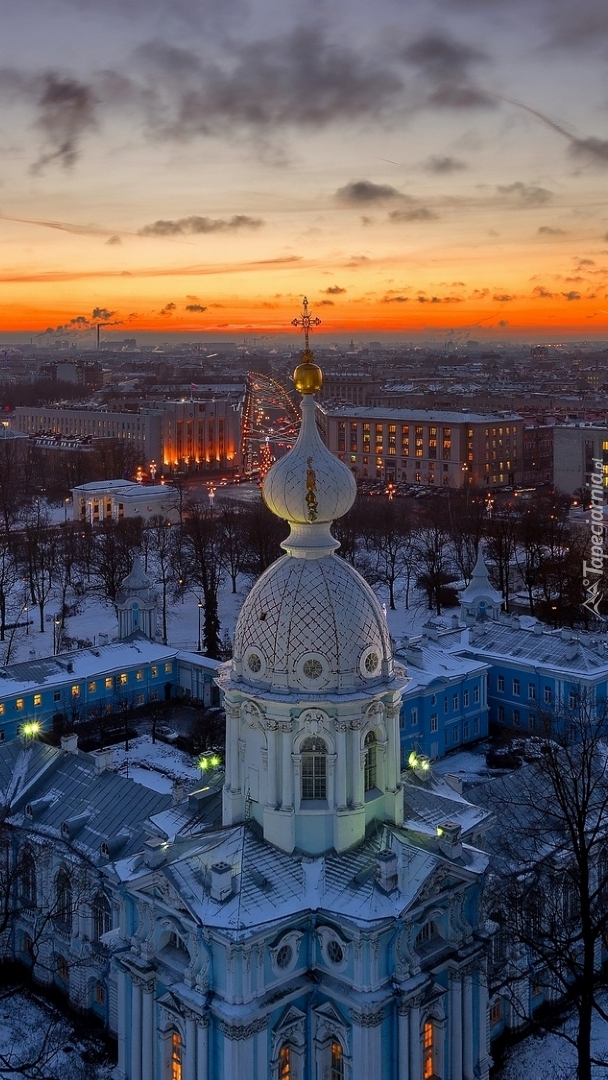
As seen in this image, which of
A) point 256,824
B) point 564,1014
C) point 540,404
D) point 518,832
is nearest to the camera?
point 256,824

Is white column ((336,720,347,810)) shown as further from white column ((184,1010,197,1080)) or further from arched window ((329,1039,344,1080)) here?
white column ((184,1010,197,1080))

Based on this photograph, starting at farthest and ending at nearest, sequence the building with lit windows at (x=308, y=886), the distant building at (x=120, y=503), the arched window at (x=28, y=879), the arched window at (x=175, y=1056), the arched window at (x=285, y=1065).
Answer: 1. the distant building at (x=120, y=503)
2. the arched window at (x=28, y=879)
3. the arched window at (x=175, y=1056)
4. the arched window at (x=285, y=1065)
5. the building with lit windows at (x=308, y=886)

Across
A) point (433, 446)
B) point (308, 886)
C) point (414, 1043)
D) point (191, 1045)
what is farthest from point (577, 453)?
point (191, 1045)

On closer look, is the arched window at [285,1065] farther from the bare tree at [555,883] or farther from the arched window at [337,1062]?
the bare tree at [555,883]

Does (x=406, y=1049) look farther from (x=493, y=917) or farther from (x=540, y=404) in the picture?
→ (x=540, y=404)

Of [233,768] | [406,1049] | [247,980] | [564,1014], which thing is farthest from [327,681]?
[564,1014]

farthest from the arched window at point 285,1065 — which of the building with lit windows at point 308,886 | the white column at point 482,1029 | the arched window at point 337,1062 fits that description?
the white column at point 482,1029
